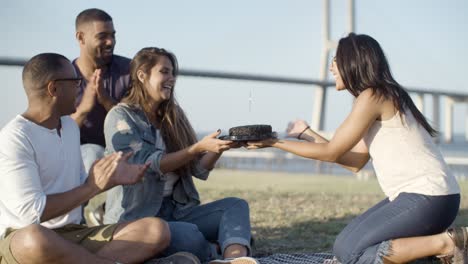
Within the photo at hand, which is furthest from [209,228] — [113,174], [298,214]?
[298,214]

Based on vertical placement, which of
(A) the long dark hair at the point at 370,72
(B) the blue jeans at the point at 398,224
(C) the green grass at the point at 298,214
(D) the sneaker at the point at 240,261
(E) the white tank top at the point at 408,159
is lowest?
(C) the green grass at the point at 298,214

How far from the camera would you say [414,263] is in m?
3.09

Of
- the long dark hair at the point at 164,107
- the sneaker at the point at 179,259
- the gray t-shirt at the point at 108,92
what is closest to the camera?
the sneaker at the point at 179,259

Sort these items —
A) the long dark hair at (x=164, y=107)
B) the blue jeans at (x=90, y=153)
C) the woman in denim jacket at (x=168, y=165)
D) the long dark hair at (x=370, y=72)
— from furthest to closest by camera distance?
the blue jeans at (x=90, y=153) < the long dark hair at (x=164, y=107) < the woman in denim jacket at (x=168, y=165) < the long dark hair at (x=370, y=72)

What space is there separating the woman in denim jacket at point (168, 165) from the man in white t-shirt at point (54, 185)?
0.31 metres

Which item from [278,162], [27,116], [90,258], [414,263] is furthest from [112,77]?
[278,162]

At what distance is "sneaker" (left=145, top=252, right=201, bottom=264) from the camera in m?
2.60

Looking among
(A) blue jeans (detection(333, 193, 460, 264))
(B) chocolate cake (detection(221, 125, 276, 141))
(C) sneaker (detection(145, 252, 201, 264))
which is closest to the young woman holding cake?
(A) blue jeans (detection(333, 193, 460, 264))

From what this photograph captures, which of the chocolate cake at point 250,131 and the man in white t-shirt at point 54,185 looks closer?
the man in white t-shirt at point 54,185

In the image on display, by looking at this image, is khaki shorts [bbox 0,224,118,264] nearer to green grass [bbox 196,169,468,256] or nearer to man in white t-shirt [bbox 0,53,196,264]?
man in white t-shirt [bbox 0,53,196,264]

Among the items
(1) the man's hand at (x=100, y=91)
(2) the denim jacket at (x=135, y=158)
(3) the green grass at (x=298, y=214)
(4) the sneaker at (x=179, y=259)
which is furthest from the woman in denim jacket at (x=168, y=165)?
(3) the green grass at (x=298, y=214)

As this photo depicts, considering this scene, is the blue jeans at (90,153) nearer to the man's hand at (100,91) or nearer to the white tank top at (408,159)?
the man's hand at (100,91)

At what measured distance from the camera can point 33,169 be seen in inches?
91.0

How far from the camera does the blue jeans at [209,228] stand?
9.11 ft
